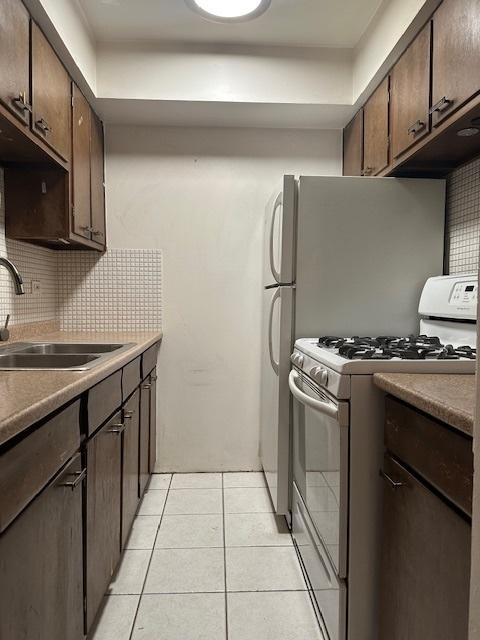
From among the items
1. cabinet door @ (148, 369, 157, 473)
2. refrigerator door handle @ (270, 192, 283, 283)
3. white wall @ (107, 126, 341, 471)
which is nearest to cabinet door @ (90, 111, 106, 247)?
white wall @ (107, 126, 341, 471)

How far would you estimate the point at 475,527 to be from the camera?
1.63 feet

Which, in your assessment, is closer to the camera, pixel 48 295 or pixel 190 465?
pixel 48 295

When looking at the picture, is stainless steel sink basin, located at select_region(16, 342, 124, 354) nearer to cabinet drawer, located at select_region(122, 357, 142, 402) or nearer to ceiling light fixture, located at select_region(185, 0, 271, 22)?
cabinet drawer, located at select_region(122, 357, 142, 402)

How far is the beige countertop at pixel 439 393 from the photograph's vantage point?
0.74m

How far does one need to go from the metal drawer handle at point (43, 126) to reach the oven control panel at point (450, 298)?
1.75 meters

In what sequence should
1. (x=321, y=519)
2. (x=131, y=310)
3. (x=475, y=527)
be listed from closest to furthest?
(x=475, y=527) → (x=321, y=519) → (x=131, y=310)

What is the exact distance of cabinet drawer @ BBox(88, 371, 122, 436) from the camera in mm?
1212

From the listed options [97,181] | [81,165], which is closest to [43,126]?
[81,165]

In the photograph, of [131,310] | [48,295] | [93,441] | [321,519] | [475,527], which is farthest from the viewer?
[131,310]

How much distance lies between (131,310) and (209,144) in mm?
1161

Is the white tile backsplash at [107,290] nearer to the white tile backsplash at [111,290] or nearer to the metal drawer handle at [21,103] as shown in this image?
the white tile backsplash at [111,290]

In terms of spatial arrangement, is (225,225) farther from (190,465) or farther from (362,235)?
(190,465)

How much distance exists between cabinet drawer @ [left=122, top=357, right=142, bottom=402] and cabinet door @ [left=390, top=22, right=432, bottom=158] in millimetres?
1495

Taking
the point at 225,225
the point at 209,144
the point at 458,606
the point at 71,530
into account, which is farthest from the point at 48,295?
the point at 458,606
